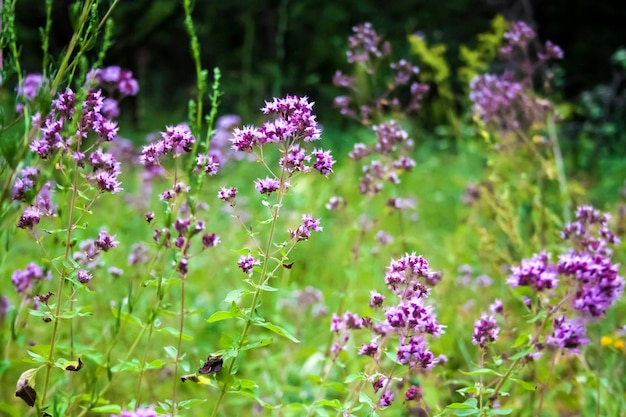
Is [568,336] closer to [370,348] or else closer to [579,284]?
[579,284]

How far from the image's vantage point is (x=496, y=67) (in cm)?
716

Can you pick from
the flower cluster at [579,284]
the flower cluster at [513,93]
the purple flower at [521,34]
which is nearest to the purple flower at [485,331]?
the flower cluster at [579,284]

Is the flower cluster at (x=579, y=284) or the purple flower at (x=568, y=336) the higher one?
the flower cluster at (x=579, y=284)

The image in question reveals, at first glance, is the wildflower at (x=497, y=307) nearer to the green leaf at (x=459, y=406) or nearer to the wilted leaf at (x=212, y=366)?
the green leaf at (x=459, y=406)

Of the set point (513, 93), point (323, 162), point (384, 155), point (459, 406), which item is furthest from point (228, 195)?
point (513, 93)

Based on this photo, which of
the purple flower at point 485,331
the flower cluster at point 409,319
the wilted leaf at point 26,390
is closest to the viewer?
the wilted leaf at point 26,390

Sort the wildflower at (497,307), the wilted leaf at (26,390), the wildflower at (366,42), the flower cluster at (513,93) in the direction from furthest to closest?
the flower cluster at (513,93), the wildflower at (366,42), the wildflower at (497,307), the wilted leaf at (26,390)

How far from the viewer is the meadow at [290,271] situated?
1.31 m

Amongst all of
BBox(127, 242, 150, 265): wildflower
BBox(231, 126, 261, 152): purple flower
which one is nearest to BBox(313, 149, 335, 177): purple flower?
BBox(231, 126, 261, 152): purple flower

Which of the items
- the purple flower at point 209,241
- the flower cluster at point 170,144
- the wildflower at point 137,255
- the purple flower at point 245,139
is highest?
the wildflower at point 137,255

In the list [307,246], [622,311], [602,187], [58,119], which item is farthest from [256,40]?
[58,119]

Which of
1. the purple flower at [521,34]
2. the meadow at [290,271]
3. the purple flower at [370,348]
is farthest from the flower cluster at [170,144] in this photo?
the purple flower at [521,34]

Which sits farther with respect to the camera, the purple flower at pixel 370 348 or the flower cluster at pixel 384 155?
the flower cluster at pixel 384 155

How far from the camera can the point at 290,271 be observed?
2322mm
